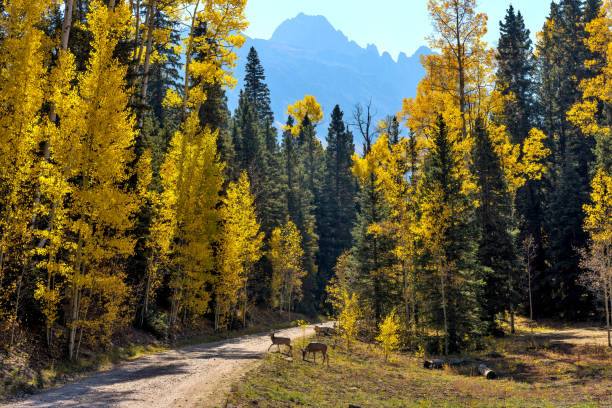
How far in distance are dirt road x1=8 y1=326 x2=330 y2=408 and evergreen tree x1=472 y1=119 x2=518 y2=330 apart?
1870 cm

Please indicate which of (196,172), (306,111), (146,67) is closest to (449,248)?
(196,172)

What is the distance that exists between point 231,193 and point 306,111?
182 feet

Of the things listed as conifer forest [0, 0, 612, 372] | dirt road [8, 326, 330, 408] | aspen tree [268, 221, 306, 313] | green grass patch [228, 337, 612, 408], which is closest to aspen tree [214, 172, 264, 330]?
conifer forest [0, 0, 612, 372]

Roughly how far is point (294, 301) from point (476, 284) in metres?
32.5

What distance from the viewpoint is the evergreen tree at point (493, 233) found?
2838 cm

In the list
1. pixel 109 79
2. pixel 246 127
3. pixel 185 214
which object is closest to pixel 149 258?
pixel 185 214

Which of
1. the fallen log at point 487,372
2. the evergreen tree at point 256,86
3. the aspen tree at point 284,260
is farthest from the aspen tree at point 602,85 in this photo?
the evergreen tree at point 256,86

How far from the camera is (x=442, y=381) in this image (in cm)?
1806

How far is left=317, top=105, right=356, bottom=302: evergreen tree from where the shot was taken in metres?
65.1

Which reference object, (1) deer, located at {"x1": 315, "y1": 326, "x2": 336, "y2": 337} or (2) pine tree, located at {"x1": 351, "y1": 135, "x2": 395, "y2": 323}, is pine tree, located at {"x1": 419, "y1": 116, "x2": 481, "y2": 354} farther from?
(1) deer, located at {"x1": 315, "y1": 326, "x2": 336, "y2": 337}

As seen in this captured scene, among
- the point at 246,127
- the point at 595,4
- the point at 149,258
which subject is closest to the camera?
the point at 149,258

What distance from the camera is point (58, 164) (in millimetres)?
15203

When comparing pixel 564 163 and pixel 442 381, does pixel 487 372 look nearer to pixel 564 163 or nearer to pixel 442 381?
pixel 442 381

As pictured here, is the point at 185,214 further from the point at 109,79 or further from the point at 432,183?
the point at 432,183
